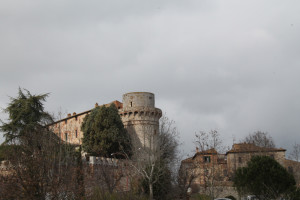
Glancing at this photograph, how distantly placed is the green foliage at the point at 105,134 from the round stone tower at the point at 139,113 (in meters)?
2.36

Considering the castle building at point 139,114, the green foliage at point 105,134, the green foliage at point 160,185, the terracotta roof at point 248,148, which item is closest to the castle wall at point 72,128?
Result: the castle building at point 139,114

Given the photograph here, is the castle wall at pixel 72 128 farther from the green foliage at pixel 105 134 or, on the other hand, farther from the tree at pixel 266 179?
the tree at pixel 266 179

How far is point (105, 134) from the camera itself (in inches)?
1623

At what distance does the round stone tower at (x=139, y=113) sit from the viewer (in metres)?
46.1

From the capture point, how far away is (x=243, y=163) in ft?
182

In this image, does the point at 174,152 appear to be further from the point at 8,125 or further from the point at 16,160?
the point at 16,160

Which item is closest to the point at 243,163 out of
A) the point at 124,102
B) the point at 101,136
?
the point at 124,102

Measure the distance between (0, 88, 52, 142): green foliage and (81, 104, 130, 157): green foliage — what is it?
7.87 metres

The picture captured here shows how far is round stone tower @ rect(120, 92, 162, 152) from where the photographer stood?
46.1 meters

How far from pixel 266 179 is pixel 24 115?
71.7 feet

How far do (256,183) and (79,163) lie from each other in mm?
12554

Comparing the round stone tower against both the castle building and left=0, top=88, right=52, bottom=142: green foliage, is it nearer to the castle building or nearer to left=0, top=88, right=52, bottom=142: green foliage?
the castle building

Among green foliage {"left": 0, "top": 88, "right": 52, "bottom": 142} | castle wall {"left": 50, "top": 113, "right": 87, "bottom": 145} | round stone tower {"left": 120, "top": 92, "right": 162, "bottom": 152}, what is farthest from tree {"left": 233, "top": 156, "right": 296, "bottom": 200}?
castle wall {"left": 50, "top": 113, "right": 87, "bottom": 145}

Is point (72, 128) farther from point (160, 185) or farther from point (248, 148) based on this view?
point (160, 185)
